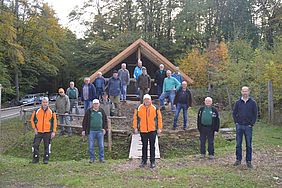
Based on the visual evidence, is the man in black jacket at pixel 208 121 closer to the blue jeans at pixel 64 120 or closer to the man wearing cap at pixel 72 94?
the blue jeans at pixel 64 120

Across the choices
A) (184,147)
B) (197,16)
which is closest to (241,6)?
(197,16)

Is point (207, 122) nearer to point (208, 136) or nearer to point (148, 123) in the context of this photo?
point (208, 136)

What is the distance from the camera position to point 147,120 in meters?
8.88

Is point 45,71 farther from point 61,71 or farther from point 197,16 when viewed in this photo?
point 197,16

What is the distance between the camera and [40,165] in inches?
372

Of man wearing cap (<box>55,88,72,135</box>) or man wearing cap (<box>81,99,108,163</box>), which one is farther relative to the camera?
man wearing cap (<box>55,88,72,135</box>)

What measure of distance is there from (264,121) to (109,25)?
91.3ft

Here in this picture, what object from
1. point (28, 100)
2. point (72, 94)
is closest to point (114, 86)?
point (72, 94)

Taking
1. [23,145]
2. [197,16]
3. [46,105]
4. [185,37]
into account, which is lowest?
[23,145]

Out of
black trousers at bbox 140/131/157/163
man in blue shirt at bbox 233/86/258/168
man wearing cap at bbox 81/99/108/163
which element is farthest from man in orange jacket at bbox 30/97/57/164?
man in blue shirt at bbox 233/86/258/168

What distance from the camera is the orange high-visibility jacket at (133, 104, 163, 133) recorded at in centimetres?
888

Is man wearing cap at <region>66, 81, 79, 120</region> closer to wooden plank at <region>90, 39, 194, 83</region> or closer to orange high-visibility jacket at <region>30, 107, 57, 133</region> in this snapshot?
wooden plank at <region>90, 39, 194, 83</region>

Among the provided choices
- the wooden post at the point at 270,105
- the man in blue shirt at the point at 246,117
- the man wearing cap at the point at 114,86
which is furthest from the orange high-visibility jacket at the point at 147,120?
the wooden post at the point at 270,105

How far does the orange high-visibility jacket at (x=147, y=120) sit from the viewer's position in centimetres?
888
